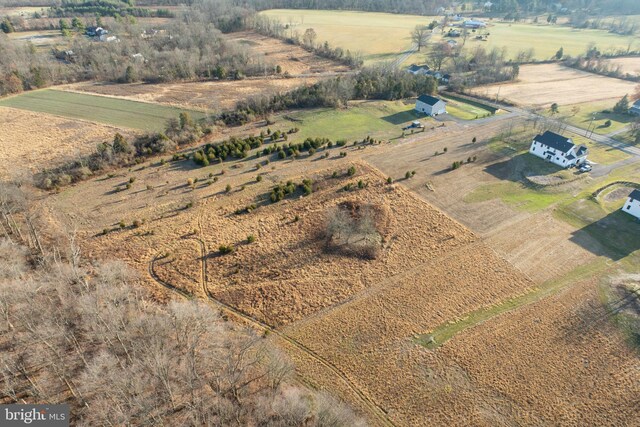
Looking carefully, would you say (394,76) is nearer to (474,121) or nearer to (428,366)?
(474,121)

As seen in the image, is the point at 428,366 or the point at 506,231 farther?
the point at 506,231

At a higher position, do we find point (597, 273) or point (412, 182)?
point (412, 182)

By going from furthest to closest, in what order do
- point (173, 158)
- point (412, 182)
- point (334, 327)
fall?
1. point (173, 158)
2. point (412, 182)
3. point (334, 327)

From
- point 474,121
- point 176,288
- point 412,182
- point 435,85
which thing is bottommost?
point 176,288

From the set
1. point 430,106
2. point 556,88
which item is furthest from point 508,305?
point 556,88

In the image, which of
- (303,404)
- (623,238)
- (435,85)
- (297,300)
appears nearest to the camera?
(303,404)

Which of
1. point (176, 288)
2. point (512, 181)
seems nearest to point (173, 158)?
point (176, 288)

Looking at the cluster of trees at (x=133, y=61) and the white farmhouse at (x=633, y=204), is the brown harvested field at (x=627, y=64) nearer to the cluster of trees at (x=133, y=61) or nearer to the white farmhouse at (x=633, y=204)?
the white farmhouse at (x=633, y=204)

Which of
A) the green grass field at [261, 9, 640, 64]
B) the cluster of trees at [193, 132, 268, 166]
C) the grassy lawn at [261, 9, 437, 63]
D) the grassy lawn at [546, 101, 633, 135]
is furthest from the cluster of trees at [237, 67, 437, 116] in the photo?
the green grass field at [261, 9, 640, 64]
